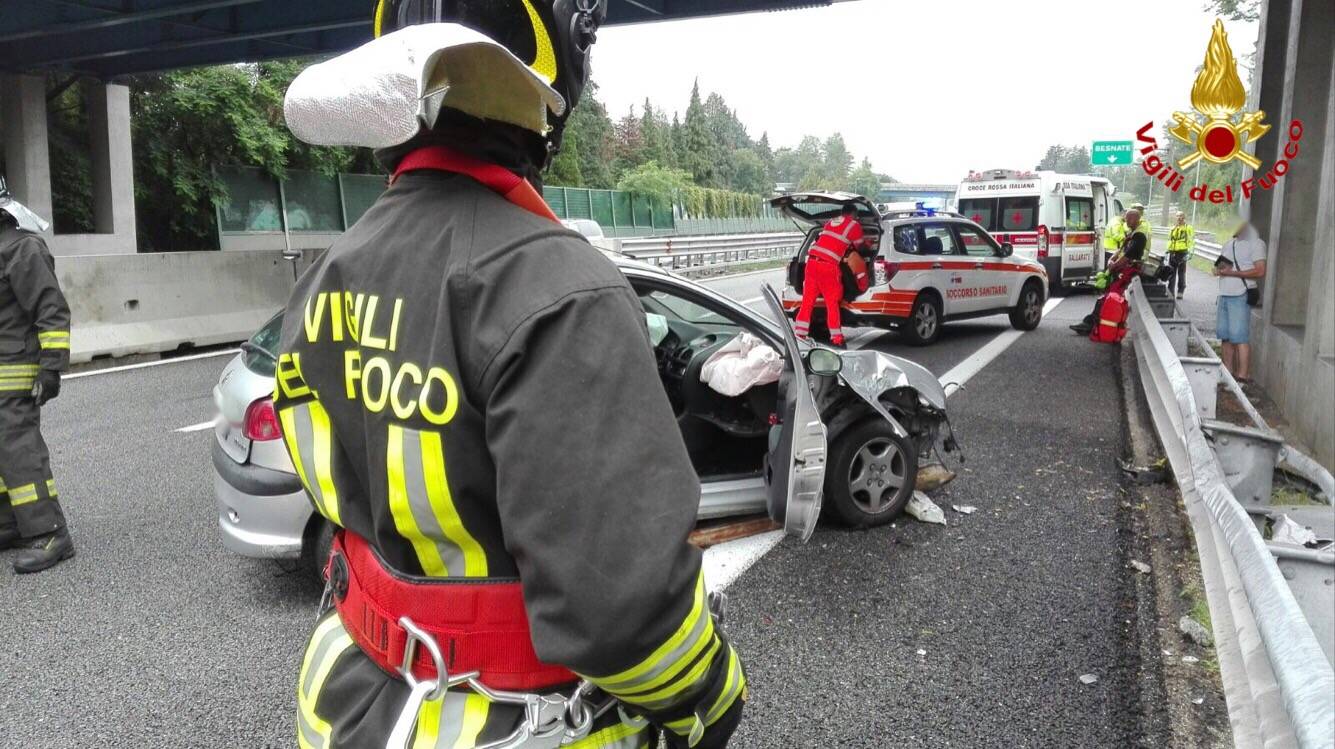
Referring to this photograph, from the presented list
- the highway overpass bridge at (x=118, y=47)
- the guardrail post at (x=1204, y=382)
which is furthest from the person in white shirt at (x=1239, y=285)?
the highway overpass bridge at (x=118, y=47)

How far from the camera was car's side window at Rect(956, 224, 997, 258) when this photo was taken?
13.5 metres

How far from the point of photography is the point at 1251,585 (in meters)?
2.23

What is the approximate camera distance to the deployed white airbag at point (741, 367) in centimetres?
503

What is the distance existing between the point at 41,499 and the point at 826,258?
800 centimetres

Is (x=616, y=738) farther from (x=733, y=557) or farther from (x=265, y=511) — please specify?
(x=733, y=557)

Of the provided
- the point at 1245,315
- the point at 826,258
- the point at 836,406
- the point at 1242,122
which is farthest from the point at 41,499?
the point at 1242,122

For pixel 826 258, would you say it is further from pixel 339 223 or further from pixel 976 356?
pixel 339 223

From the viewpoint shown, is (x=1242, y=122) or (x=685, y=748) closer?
(x=685, y=748)

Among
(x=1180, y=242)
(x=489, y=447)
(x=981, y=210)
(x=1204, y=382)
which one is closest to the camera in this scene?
(x=489, y=447)

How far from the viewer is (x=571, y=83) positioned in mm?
1566

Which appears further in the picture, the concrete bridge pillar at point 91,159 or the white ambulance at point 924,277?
the concrete bridge pillar at point 91,159

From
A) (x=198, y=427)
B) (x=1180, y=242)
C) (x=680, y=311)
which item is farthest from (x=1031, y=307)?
(x=198, y=427)

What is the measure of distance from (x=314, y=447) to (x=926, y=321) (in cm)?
1196

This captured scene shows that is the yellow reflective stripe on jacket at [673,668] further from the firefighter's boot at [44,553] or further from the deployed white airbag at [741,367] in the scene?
the firefighter's boot at [44,553]
